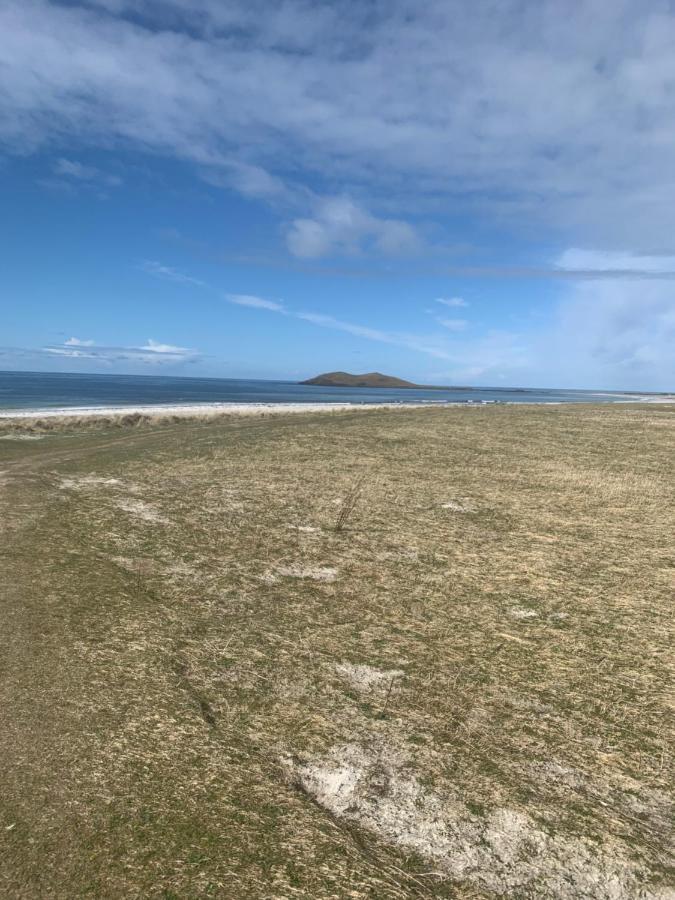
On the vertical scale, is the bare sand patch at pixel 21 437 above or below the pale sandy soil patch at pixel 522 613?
above

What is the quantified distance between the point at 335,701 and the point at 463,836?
1.69 metres

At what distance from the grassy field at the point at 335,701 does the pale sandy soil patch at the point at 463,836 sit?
1 centimetres

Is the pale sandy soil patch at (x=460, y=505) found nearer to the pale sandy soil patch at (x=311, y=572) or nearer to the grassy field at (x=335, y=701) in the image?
the grassy field at (x=335, y=701)

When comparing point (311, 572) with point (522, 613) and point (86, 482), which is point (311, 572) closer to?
point (522, 613)

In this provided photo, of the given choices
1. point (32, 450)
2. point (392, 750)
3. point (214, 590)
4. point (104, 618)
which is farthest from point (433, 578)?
point (32, 450)

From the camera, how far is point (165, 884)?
3.20 meters

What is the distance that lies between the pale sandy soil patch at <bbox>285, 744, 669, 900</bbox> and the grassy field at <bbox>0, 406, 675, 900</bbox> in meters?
0.01

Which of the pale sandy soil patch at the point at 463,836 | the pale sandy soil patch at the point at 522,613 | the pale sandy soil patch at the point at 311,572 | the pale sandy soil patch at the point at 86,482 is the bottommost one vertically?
the pale sandy soil patch at the point at 463,836

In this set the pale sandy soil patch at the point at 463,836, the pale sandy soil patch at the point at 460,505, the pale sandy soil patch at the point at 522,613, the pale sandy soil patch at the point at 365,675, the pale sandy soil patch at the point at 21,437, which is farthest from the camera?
the pale sandy soil patch at the point at 21,437

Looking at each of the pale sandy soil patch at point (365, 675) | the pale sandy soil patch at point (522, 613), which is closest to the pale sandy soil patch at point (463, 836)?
the pale sandy soil patch at point (365, 675)

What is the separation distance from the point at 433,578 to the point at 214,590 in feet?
10.1

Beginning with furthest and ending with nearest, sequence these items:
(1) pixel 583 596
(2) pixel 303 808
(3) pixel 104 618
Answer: (1) pixel 583 596 < (3) pixel 104 618 < (2) pixel 303 808

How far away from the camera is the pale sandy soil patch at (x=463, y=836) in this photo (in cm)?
334

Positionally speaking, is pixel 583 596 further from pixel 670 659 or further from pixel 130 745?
pixel 130 745
